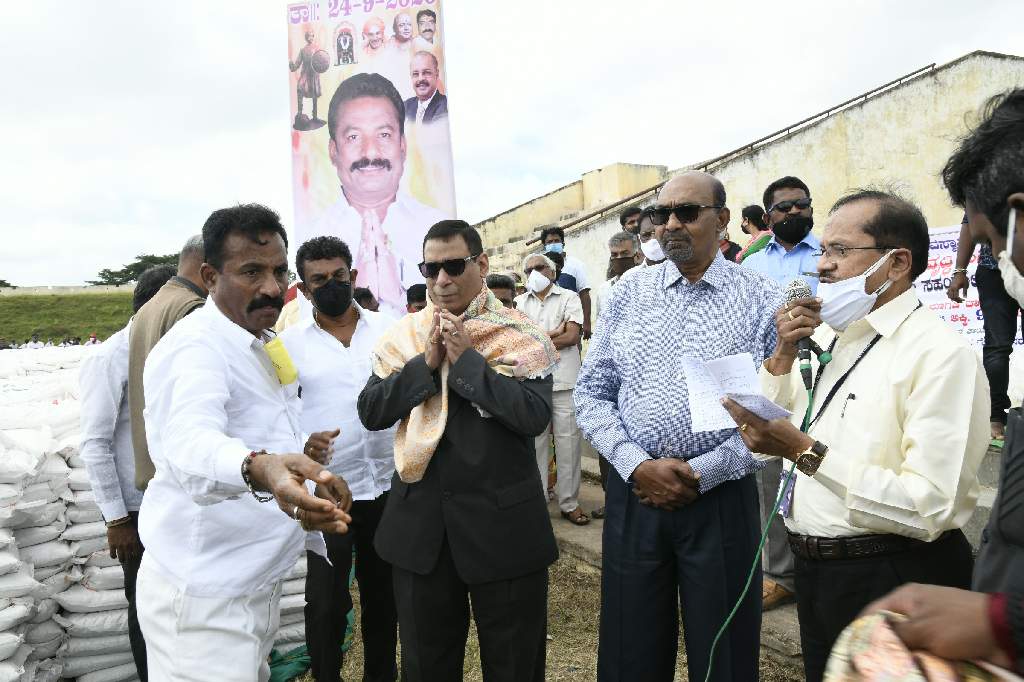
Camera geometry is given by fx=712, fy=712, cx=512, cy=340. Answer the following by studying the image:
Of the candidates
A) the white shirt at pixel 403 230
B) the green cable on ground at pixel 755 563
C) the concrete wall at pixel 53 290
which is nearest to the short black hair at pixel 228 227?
the green cable on ground at pixel 755 563

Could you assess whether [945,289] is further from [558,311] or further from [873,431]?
[873,431]

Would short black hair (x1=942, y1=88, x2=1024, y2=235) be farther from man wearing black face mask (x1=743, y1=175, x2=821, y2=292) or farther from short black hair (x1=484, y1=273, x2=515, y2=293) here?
short black hair (x1=484, y1=273, x2=515, y2=293)

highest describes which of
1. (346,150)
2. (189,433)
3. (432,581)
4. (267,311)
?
(346,150)

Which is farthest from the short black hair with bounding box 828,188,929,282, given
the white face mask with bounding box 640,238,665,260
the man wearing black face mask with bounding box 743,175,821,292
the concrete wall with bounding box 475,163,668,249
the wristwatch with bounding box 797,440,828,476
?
the concrete wall with bounding box 475,163,668,249

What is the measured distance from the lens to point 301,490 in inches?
67.6

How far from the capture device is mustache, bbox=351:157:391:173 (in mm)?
7043

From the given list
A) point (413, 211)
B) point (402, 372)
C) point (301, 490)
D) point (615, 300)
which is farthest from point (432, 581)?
point (413, 211)

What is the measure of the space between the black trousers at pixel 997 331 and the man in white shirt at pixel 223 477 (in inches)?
170

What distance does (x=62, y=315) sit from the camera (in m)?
40.2

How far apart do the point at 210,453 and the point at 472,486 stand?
102 centimetres

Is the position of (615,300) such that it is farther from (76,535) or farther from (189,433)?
(76,535)

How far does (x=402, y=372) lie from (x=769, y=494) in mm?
2420

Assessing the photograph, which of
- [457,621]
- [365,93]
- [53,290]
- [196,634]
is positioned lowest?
[457,621]

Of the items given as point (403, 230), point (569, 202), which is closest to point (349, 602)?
point (403, 230)
